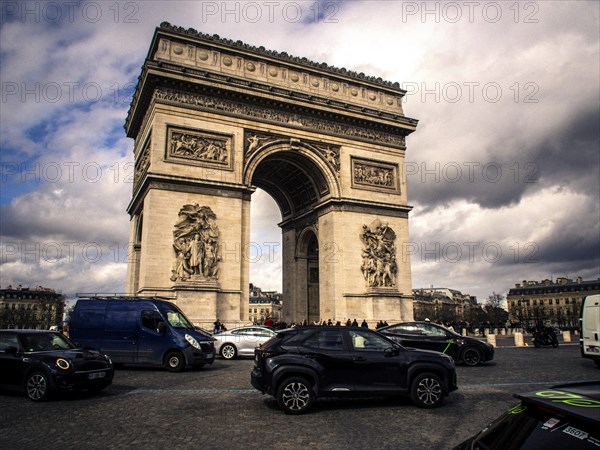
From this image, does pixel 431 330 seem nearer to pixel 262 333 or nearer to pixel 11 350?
pixel 262 333

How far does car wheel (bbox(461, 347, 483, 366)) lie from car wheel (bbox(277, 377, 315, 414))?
8.70 m

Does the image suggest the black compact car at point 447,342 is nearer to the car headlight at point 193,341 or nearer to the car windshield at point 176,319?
the car headlight at point 193,341

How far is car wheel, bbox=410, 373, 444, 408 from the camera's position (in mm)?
8070

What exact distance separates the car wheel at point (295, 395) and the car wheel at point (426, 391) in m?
1.79

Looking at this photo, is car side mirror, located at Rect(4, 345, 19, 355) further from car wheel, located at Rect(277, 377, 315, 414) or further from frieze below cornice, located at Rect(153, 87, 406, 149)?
frieze below cornice, located at Rect(153, 87, 406, 149)

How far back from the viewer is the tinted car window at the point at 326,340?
8172 mm

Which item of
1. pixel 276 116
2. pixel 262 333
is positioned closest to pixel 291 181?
pixel 276 116

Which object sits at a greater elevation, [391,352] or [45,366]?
[391,352]

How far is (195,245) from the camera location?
76.8ft

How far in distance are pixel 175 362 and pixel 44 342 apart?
167 inches

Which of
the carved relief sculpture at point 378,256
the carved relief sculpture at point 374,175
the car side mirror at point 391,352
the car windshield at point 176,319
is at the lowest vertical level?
the car side mirror at point 391,352

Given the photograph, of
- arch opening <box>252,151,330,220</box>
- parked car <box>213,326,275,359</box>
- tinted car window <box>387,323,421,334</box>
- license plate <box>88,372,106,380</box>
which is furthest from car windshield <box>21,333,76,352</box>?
arch opening <box>252,151,330,220</box>

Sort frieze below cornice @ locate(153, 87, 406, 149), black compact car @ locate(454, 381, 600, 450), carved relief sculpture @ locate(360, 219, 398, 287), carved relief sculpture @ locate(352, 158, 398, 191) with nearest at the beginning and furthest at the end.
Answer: black compact car @ locate(454, 381, 600, 450) < frieze below cornice @ locate(153, 87, 406, 149) < carved relief sculpture @ locate(360, 219, 398, 287) < carved relief sculpture @ locate(352, 158, 398, 191)

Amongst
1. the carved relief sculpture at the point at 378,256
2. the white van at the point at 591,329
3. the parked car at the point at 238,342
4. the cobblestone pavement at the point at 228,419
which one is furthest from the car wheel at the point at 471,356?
the carved relief sculpture at the point at 378,256
